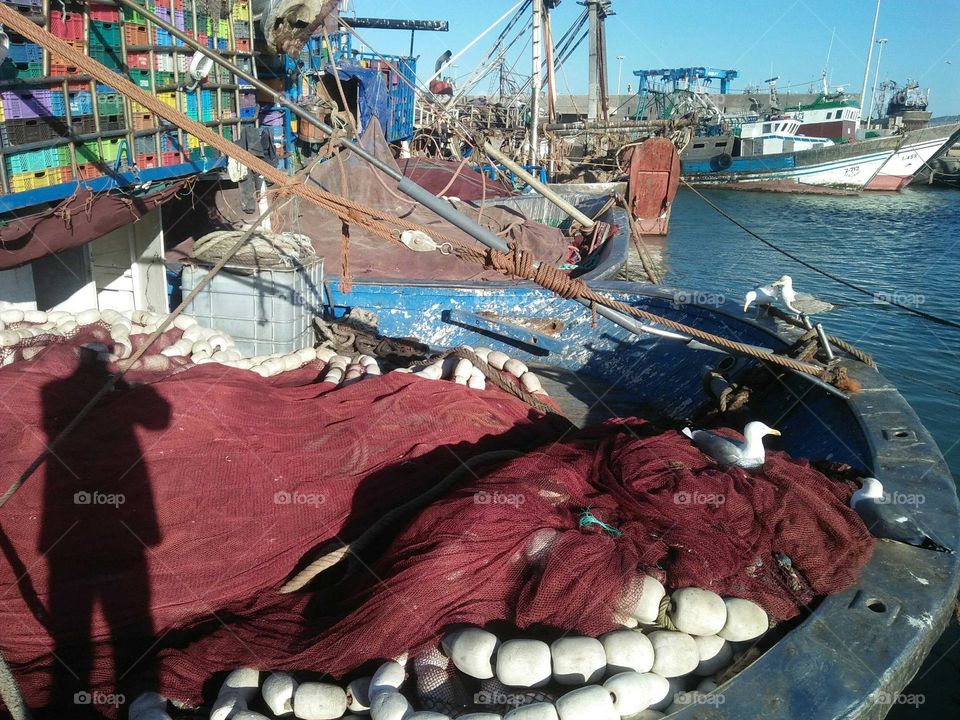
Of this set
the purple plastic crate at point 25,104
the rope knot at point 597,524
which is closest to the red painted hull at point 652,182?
the purple plastic crate at point 25,104

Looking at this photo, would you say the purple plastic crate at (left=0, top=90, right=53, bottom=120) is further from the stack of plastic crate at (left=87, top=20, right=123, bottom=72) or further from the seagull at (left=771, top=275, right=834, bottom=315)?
the seagull at (left=771, top=275, right=834, bottom=315)

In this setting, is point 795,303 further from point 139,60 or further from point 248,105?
point 248,105

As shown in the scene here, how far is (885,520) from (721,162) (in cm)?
3505

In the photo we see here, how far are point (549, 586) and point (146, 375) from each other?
3.48 metres

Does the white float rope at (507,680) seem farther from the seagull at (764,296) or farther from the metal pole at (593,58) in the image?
the metal pole at (593,58)

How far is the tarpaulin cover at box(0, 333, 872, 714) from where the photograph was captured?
2852 millimetres

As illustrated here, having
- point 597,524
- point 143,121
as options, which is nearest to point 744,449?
point 597,524

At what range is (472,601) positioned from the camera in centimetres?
292

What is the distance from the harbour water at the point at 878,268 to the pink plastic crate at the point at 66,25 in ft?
20.2

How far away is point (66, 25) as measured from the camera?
5559mm

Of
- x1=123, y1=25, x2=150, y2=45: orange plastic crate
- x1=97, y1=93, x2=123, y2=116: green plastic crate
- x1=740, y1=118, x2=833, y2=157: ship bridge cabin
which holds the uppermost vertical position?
x1=740, y1=118, x2=833, y2=157: ship bridge cabin

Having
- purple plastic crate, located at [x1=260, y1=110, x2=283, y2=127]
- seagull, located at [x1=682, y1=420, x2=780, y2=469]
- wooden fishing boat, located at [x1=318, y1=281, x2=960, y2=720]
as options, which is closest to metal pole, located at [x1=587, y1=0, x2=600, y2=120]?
purple plastic crate, located at [x1=260, y1=110, x2=283, y2=127]

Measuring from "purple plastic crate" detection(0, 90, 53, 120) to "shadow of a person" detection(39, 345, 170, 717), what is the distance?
94.1 inches

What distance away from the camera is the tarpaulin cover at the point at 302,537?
2852 mm
